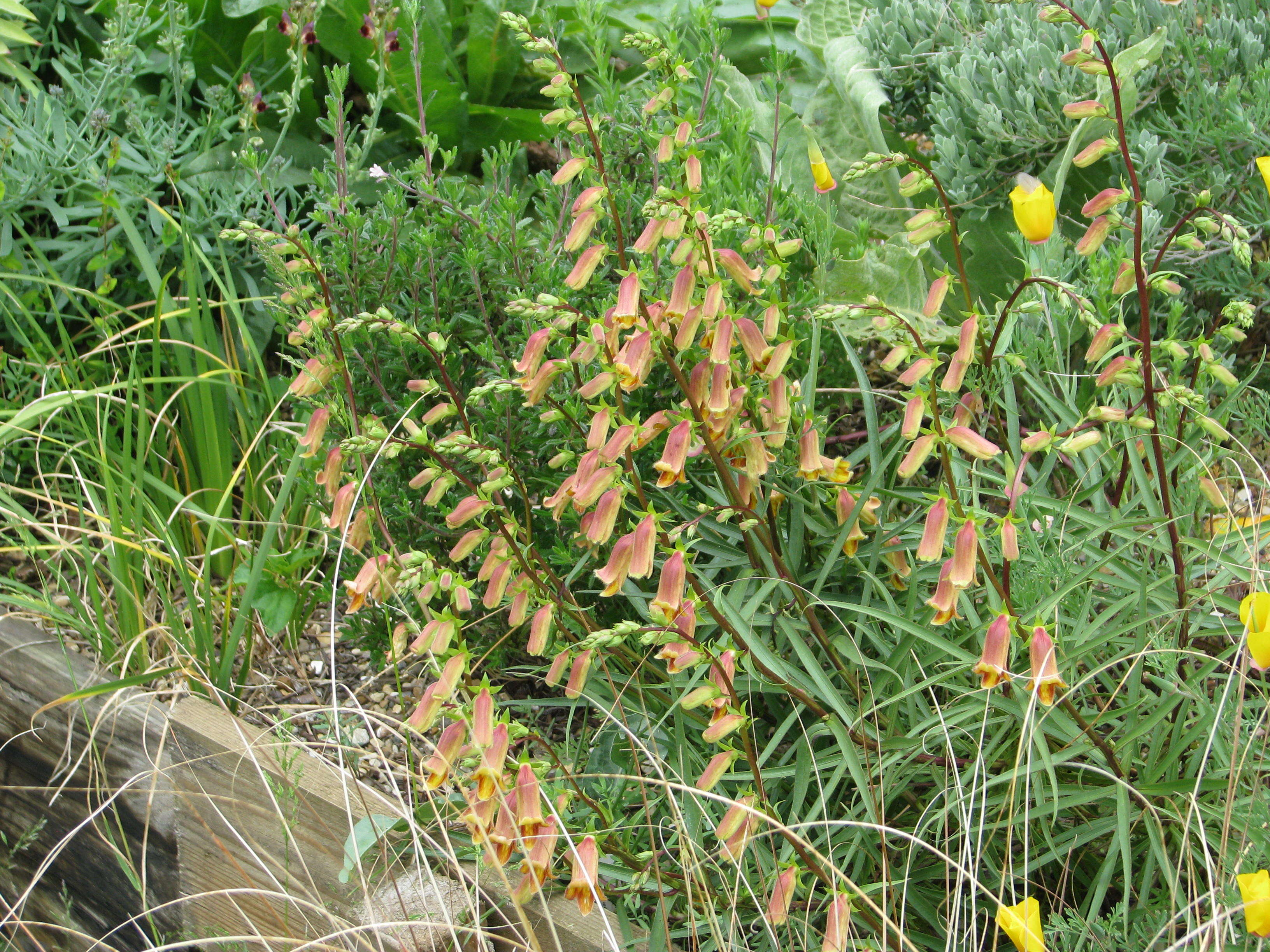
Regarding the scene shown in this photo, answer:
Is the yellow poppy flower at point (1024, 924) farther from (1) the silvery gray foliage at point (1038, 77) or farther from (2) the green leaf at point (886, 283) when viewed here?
(1) the silvery gray foliage at point (1038, 77)

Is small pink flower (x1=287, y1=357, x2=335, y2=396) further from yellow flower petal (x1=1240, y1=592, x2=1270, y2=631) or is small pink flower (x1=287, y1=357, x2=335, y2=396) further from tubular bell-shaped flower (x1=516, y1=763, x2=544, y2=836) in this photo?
yellow flower petal (x1=1240, y1=592, x2=1270, y2=631)

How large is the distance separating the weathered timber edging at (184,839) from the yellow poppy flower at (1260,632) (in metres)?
0.98

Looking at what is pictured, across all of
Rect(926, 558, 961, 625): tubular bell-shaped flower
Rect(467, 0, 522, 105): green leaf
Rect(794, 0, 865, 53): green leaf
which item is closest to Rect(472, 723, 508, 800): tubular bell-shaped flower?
Rect(926, 558, 961, 625): tubular bell-shaped flower

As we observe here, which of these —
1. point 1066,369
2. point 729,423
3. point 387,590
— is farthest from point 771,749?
point 1066,369

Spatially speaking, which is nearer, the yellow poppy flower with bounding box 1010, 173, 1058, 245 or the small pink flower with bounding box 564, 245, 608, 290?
the yellow poppy flower with bounding box 1010, 173, 1058, 245

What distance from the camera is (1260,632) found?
1.22 metres

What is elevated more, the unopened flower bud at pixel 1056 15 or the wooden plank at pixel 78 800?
the unopened flower bud at pixel 1056 15

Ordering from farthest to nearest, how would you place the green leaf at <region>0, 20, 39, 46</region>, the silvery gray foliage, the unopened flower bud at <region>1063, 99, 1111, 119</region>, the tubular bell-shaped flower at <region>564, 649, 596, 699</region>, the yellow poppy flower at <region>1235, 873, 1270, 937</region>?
the green leaf at <region>0, 20, 39, 46</region> → the silvery gray foliage → the tubular bell-shaped flower at <region>564, 649, 596, 699</region> → the unopened flower bud at <region>1063, 99, 1111, 119</region> → the yellow poppy flower at <region>1235, 873, 1270, 937</region>

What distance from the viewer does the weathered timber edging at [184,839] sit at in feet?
5.52

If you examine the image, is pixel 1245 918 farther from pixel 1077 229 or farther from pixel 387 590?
pixel 1077 229

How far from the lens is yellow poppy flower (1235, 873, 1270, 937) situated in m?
1.11

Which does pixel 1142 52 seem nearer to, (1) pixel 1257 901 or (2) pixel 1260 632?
(2) pixel 1260 632

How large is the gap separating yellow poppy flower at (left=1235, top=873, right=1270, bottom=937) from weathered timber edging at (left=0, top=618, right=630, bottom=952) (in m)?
0.86

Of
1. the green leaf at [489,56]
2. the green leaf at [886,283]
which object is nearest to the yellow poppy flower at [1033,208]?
the green leaf at [886,283]
